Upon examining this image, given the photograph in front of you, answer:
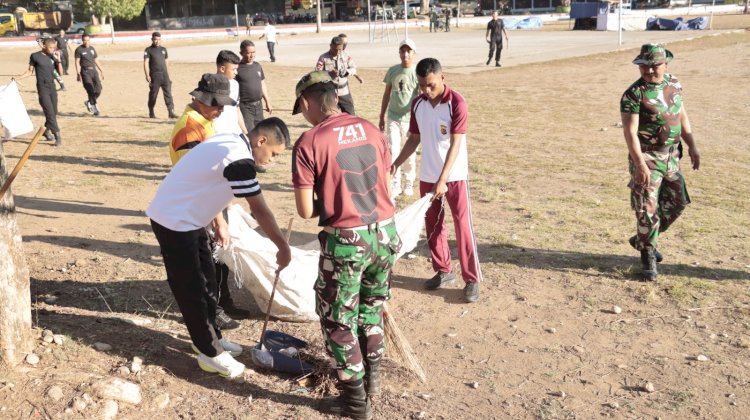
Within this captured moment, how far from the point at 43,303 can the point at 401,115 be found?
15.0 ft

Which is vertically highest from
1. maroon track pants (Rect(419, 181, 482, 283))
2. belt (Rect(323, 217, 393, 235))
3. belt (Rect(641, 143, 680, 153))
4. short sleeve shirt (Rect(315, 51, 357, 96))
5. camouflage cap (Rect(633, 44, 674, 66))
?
camouflage cap (Rect(633, 44, 674, 66))

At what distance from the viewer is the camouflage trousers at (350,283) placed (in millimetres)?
3855

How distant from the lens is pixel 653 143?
5969 mm

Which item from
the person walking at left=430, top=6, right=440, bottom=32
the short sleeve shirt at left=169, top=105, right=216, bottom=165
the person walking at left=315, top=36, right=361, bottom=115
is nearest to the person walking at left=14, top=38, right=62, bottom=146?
the person walking at left=315, top=36, right=361, bottom=115

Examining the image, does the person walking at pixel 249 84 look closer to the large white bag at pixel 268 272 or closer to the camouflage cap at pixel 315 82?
the large white bag at pixel 268 272

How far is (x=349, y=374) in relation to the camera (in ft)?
13.0

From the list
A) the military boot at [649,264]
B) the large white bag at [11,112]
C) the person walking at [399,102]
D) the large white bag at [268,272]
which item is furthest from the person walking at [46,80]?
the military boot at [649,264]

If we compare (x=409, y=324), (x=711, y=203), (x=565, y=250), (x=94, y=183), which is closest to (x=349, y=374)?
(x=409, y=324)

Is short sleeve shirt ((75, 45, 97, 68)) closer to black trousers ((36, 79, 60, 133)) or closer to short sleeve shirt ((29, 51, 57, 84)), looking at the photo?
short sleeve shirt ((29, 51, 57, 84))

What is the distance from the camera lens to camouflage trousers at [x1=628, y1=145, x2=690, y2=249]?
598cm

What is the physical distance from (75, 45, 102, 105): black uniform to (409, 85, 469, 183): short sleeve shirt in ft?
40.5

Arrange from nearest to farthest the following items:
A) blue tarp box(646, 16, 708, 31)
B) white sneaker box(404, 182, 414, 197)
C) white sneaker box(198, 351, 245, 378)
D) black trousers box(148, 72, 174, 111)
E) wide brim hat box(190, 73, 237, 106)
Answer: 1. white sneaker box(198, 351, 245, 378)
2. wide brim hat box(190, 73, 237, 106)
3. white sneaker box(404, 182, 414, 197)
4. black trousers box(148, 72, 174, 111)
5. blue tarp box(646, 16, 708, 31)

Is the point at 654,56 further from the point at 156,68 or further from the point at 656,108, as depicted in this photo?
the point at 156,68

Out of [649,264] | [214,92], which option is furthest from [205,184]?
[649,264]
